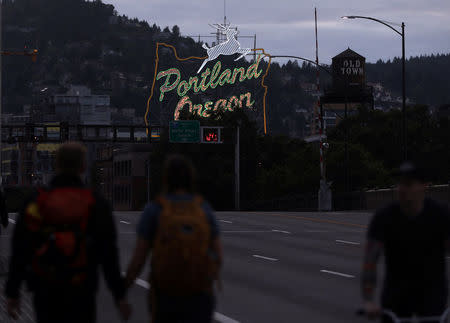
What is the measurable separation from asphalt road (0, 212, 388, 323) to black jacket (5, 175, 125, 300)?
565 centimetres

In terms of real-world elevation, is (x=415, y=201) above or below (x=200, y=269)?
above

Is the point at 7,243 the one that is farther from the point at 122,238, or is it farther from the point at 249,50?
the point at 249,50

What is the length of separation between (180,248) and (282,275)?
1231 cm

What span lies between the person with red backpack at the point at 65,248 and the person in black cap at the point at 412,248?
1628 millimetres

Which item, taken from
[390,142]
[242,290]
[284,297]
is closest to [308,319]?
[284,297]

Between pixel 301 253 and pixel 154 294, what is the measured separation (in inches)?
686

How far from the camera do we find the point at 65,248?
6039 mm

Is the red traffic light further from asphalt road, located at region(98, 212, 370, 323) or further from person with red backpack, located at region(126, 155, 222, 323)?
person with red backpack, located at region(126, 155, 222, 323)

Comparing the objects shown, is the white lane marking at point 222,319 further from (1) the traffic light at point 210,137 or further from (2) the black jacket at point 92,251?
(1) the traffic light at point 210,137

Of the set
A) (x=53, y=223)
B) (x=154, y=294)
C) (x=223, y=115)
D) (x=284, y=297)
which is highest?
(x=223, y=115)

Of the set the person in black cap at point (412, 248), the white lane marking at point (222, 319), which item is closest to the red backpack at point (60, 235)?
the person in black cap at point (412, 248)

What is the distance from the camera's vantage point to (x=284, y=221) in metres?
38.3

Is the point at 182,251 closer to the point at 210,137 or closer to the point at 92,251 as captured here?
the point at 92,251

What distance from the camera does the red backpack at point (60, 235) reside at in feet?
19.8
